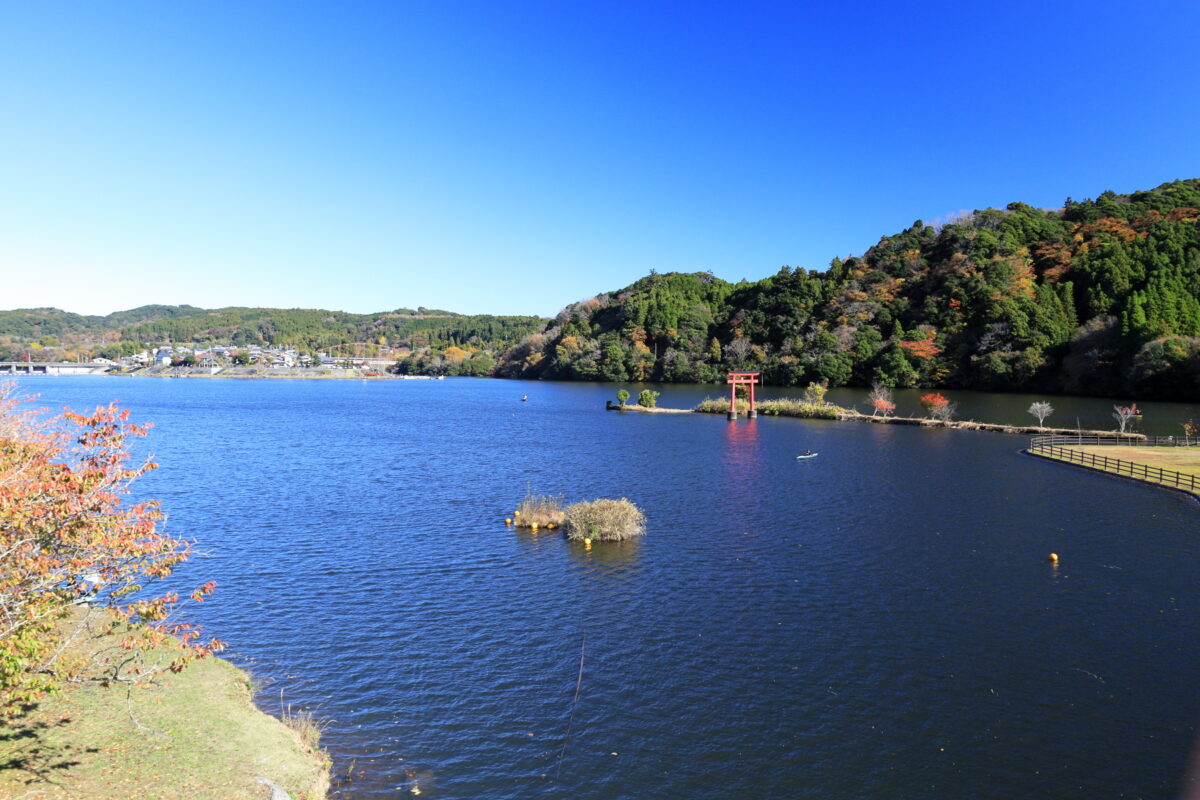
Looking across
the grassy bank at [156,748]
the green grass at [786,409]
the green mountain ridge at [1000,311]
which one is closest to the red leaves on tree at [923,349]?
the green mountain ridge at [1000,311]

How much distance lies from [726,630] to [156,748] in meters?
13.2

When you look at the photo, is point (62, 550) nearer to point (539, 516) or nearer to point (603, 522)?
point (603, 522)

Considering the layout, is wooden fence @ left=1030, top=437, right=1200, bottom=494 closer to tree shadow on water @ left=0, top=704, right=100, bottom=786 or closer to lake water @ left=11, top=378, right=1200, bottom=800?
lake water @ left=11, top=378, right=1200, bottom=800

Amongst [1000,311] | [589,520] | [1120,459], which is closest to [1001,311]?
[1000,311]

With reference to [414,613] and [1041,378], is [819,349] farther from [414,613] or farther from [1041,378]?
[414,613]

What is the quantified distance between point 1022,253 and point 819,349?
1365 inches

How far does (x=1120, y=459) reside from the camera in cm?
4712

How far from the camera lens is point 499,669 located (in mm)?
16953

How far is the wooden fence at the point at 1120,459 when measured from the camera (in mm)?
38125

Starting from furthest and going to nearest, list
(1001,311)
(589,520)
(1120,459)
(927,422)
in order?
(1001,311) < (927,422) < (1120,459) < (589,520)

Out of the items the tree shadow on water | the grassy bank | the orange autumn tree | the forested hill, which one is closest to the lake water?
the grassy bank

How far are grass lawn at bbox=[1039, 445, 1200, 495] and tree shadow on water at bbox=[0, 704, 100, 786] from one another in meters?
45.4

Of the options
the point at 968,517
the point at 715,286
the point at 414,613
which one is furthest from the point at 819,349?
the point at 414,613

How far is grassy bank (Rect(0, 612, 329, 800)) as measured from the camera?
10266 millimetres
